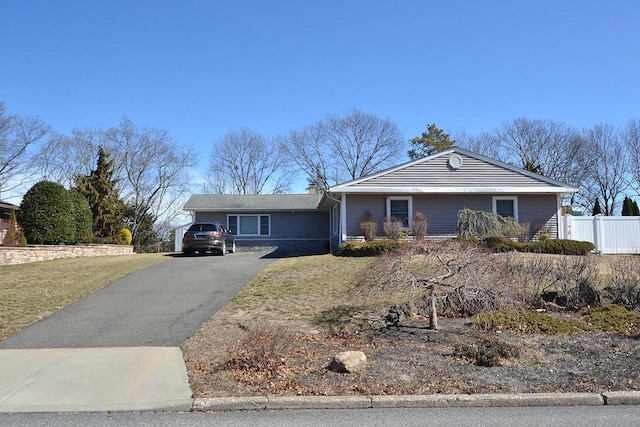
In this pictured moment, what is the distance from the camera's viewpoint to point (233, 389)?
240 inches

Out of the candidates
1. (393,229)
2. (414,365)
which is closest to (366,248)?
(393,229)

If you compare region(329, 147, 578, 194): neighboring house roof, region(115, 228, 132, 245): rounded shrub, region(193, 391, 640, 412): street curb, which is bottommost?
region(193, 391, 640, 412): street curb

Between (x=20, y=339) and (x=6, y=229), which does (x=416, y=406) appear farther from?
(x=6, y=229)

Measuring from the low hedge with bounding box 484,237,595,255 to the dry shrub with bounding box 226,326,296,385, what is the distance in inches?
540

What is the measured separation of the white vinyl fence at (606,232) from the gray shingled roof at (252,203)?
13.4 metres

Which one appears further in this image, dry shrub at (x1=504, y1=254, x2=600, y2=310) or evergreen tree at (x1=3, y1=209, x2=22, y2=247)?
evergreen tree at (x1=3, y1=209, x2=22, y2=247)

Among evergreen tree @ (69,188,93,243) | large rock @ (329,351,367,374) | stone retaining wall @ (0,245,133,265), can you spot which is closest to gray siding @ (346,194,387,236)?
stone retaining wall @ (0,245,133,265)

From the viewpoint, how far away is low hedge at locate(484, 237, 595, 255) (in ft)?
62.9

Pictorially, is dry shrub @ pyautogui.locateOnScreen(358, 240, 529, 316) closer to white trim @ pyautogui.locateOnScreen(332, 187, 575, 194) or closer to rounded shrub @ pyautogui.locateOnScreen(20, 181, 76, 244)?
white trim @ pyautogui.locateOnScreen(332, 187, 575, 194)

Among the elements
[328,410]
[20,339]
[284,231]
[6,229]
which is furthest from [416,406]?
[284,231]

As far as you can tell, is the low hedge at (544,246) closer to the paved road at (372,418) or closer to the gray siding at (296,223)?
the gray siding at (296,223)

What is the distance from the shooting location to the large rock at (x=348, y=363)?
6590 millimetres

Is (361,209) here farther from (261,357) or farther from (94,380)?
(94,380)

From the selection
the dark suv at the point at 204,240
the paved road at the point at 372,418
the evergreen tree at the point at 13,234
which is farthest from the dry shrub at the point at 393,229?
the paved road at the point at 372,418
